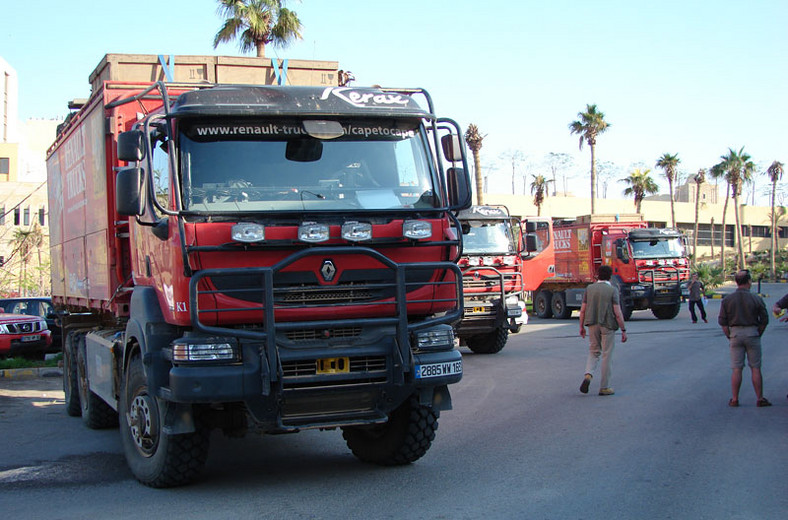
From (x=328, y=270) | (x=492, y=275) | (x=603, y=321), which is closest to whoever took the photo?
(x=328, y=270)

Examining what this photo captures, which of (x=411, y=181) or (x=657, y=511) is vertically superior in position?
(x=411, y=181)

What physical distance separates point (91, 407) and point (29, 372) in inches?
288

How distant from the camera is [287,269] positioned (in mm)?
6211

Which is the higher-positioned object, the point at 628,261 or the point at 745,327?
the point at 628,261

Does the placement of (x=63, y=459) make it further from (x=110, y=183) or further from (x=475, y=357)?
(x=475, y=357)

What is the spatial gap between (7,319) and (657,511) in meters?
16.1

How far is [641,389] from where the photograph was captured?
11938mm

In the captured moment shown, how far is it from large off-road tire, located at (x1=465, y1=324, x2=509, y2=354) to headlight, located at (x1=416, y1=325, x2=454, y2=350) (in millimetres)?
10970

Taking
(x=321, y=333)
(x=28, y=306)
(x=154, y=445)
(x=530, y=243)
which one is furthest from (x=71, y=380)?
(x=28, y=306)

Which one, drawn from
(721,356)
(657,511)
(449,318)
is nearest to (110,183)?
(449,318)

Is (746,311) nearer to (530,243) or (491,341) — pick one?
(530,243)

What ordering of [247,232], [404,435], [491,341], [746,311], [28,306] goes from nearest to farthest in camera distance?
[247,232] < [404,435] < [746,311] < [491,341] < [28,306]

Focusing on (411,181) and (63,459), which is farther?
(63,459)

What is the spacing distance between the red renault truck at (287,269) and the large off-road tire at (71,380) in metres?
4.04
